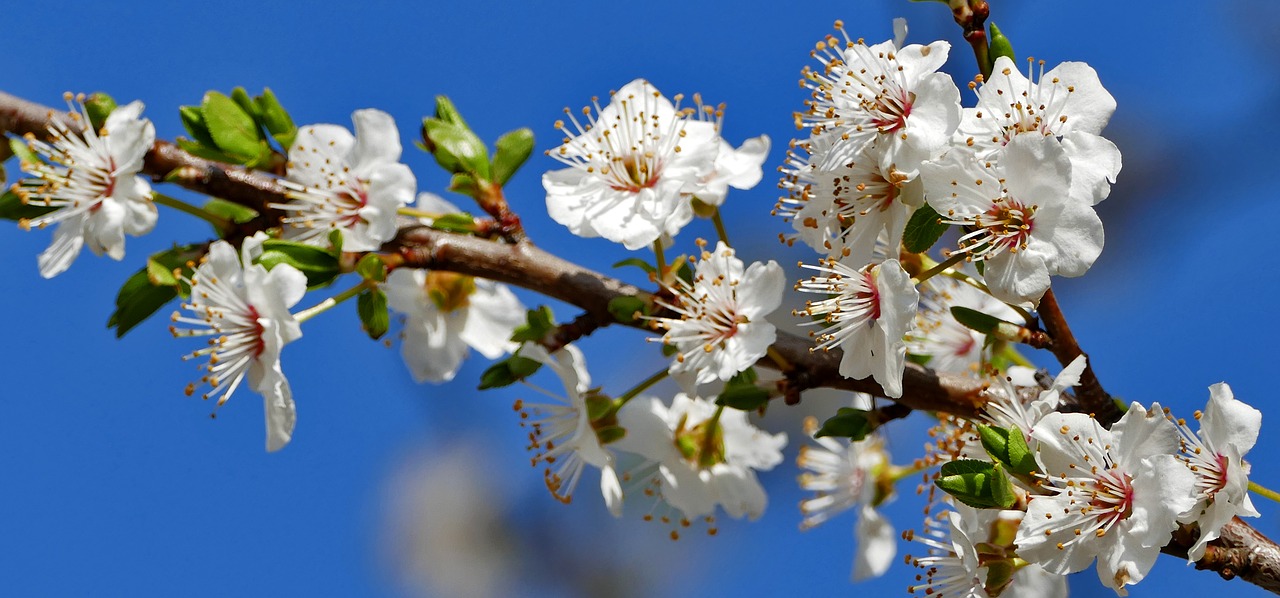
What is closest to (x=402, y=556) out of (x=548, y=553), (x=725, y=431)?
(x=548, y=553)

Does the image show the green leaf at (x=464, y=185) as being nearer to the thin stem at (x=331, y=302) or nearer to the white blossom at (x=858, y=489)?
the thin stem at (x=331, y=302)

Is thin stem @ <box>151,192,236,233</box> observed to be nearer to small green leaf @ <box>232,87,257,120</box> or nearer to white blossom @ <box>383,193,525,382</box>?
small green leaf @ <box>232,87,257,120</box>

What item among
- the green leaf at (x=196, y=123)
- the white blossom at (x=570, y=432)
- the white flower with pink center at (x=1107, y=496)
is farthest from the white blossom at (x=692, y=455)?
the green leaf at (x=196, y=123)

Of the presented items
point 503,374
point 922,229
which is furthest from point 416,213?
point 922,229

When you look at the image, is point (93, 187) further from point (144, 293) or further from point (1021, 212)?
point (1021, 212)

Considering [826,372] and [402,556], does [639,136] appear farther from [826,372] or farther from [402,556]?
[402,556]
